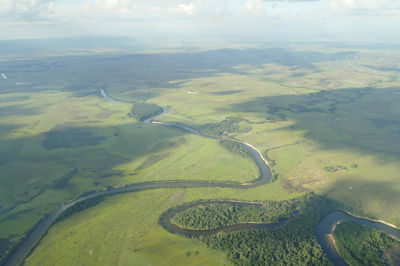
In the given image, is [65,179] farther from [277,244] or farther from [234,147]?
[277,244]

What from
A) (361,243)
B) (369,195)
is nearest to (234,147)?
(369,195)

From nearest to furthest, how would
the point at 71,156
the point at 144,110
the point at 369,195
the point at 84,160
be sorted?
the point at 369,195, the point at 84,160, the point at 71,156, the point at 144,110

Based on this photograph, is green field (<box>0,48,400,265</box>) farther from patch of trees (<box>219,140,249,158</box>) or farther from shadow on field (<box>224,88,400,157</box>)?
patch of trees (<box>219,140,249,158</box>)

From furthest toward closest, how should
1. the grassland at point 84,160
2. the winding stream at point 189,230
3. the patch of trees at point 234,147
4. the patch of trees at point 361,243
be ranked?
the patch of trees at point 234,147, the grassland at point 84,160, the winding stream at point 189,230, the patch of trees at point 361,243

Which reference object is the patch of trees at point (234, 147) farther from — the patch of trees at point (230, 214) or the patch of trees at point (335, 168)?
the patch of trees at point (230, 214)

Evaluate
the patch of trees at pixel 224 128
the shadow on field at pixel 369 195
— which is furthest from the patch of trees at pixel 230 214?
the patch of trees at pixel 224 128
